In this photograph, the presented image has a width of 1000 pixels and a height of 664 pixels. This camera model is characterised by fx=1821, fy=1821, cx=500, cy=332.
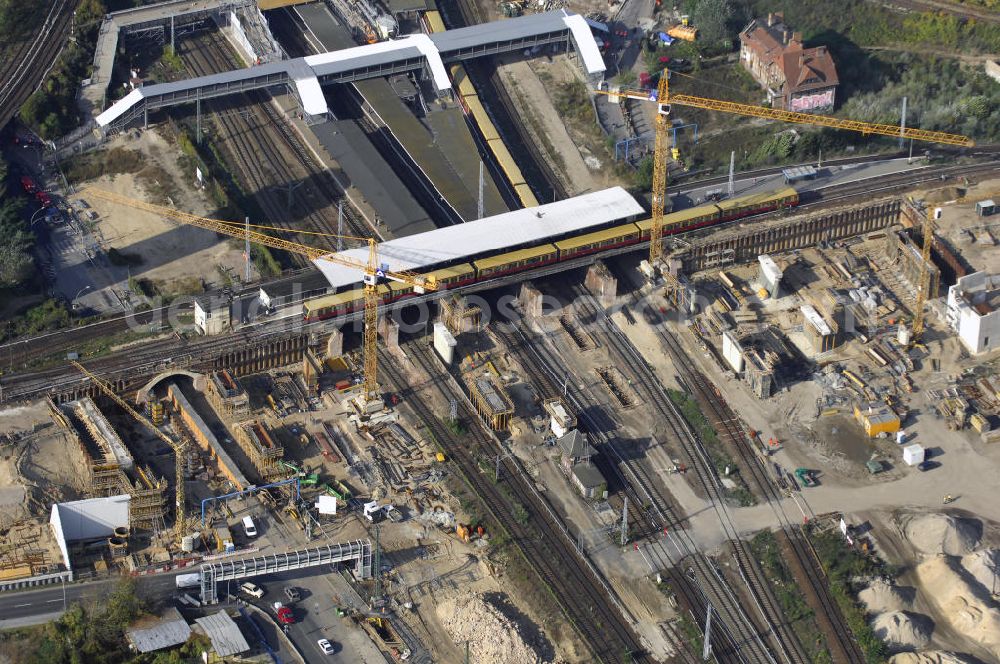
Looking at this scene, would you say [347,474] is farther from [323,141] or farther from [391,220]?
[323,141]

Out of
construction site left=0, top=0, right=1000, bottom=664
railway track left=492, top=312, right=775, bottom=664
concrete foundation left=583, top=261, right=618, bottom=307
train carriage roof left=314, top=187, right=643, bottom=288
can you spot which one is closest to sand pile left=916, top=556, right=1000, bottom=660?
construction site left=0, top=0, right=1000, bottom=664

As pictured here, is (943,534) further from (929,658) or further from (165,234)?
(165,234)

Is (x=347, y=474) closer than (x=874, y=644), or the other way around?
(x=874, y=644)

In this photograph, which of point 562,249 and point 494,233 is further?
point 494,233

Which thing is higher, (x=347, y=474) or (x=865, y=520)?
(x=347, y=474)

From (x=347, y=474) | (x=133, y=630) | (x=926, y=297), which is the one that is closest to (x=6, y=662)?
(x=133, y=630)

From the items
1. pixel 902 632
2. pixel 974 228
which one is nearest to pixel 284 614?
pixel 902 632
